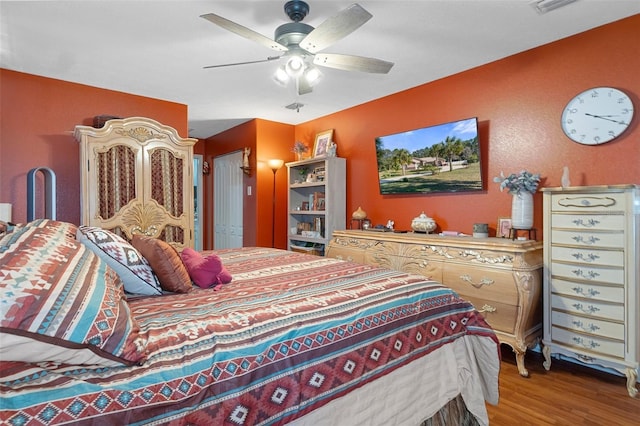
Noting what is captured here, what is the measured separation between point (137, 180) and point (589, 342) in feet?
13.2

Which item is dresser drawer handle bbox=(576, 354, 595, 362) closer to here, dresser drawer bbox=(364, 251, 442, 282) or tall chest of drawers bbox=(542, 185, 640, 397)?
tall chest of drawers bbox=(542, 185, 640, 397)

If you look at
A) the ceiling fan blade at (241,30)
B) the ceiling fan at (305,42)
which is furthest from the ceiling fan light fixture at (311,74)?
the ceiling fan blade at (241,30)

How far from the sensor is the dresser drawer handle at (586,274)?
2.20 metres

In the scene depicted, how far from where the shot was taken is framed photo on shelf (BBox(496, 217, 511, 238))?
285 cm

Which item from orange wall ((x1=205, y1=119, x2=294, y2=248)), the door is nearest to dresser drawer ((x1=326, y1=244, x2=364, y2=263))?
orange wall ((x1=205, y1=119, x2=294, y2=248))

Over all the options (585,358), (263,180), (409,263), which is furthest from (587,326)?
(263,180)

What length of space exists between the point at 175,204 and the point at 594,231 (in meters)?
3.68

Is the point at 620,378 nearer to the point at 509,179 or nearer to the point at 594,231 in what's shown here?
the point at 594,231

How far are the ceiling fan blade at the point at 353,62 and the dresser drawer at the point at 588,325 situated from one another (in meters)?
2.16

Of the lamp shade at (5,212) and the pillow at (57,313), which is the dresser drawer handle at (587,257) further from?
the lamp shade at (5,212)

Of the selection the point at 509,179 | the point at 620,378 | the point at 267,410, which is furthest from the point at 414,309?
the point at 620,378

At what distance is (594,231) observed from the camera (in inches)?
86.0

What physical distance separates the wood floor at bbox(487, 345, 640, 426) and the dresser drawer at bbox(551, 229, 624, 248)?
0.96m

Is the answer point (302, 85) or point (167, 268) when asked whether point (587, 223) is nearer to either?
point (302, 85)
